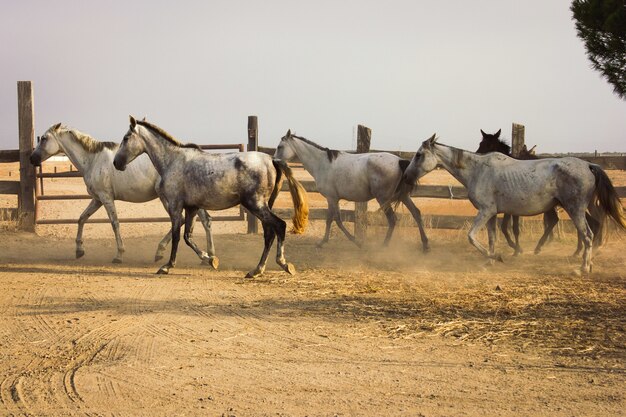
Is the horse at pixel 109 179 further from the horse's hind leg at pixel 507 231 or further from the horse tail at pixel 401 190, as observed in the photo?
the horse's hind leg at pixel 507 231

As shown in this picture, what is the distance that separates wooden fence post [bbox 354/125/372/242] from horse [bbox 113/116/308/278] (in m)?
4.46

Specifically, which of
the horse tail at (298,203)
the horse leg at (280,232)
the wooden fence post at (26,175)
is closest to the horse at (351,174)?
the horse tail at (298,203)

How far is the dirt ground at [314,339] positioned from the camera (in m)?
4.65

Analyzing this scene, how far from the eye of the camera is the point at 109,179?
11359mm

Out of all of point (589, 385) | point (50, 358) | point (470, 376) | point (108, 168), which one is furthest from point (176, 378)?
point (108, 168)

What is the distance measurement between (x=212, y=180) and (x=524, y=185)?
4.35m

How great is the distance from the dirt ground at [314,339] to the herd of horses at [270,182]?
69cm

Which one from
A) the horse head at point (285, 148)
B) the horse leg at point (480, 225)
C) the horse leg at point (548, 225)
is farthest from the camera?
the horse head at point (285, 148)

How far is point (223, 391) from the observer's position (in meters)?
4.81

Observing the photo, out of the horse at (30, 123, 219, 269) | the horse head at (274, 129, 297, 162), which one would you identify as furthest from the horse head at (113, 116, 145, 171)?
the horse head at (274, 129, 297, 162)

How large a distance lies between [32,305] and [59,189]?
17810 millimetres

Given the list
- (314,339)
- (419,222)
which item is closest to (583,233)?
(419,222)

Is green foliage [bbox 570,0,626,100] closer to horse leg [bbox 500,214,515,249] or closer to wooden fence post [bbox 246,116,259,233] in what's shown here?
horse leg [bbox 500,214,515,249]

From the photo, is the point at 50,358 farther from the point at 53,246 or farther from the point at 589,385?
the point at 53,246
